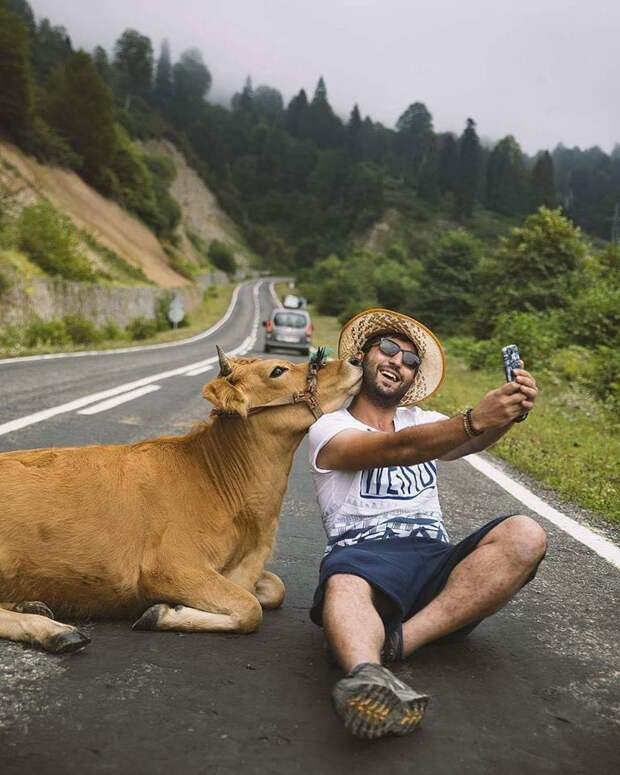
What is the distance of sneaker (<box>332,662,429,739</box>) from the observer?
2.59 metres

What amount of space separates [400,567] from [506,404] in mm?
906

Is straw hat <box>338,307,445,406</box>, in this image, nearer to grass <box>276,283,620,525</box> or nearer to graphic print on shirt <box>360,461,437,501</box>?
graphic print on shirt <box>360,461,437,501</box>

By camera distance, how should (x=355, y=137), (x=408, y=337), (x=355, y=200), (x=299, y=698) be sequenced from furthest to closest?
(x=355, y=137)
(x=355, y=200)
(x=408, y=337)
(x=299, y=698)

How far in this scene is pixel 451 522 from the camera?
6.02 m

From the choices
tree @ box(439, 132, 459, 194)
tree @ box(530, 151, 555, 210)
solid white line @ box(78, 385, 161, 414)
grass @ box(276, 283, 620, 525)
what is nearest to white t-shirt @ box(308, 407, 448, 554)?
grass @ box(276, 283, 620, 525)

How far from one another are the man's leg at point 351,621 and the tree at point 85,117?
63843 mm

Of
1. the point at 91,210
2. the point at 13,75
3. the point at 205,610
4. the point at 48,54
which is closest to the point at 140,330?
the point at 91,210

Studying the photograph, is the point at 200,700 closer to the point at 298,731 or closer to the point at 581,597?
the point at 298,731

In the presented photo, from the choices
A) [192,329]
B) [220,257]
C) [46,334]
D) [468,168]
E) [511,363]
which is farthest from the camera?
[468,168]

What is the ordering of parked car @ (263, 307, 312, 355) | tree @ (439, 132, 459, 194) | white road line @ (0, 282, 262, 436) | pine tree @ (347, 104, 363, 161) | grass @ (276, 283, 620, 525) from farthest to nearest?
pine tree @ (347, 104, 363, 161) < tree @ (439, 132, 459, 194) < parked car @ (263, 307, 312, 355) < white road line @ (0, 282, 262, 436) < grass @ (276, 283, 620, 525)

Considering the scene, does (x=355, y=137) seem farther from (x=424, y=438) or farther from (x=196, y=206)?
(x=424, y=438)

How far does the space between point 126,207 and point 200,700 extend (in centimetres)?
6849

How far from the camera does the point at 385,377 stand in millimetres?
3975

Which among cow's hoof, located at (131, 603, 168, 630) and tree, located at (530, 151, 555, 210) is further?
tree, located at (530, 151, 555, 210)
